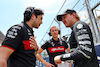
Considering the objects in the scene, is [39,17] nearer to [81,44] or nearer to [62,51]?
[81,44]

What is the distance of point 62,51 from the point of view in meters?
2.26

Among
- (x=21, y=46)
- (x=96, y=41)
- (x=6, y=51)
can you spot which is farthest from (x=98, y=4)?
(x=6, y=51)

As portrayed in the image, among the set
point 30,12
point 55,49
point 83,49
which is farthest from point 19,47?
point 55,49

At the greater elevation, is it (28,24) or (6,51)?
(28,24)

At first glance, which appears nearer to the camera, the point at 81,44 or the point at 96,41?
the point at 81,44

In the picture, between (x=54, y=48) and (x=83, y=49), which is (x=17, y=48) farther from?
(x=54, y=48)

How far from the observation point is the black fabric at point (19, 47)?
3.26 ft

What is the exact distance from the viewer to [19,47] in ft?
3.59

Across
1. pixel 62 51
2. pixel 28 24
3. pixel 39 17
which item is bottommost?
pixel 62 51

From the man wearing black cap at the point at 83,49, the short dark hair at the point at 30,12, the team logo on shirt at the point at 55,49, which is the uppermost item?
the short dark hair at the point at 30,12

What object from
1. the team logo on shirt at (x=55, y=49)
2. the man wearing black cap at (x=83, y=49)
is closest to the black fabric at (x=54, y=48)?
the team logo on shirt at (x=55, y=49)

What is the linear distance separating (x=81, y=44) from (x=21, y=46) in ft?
2.30

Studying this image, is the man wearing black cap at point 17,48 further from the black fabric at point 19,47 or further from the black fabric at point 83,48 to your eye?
the black fabric at point 83,48

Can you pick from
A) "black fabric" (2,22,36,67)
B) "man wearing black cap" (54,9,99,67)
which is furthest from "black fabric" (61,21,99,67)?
"black fabric" (2,22,36,67)
